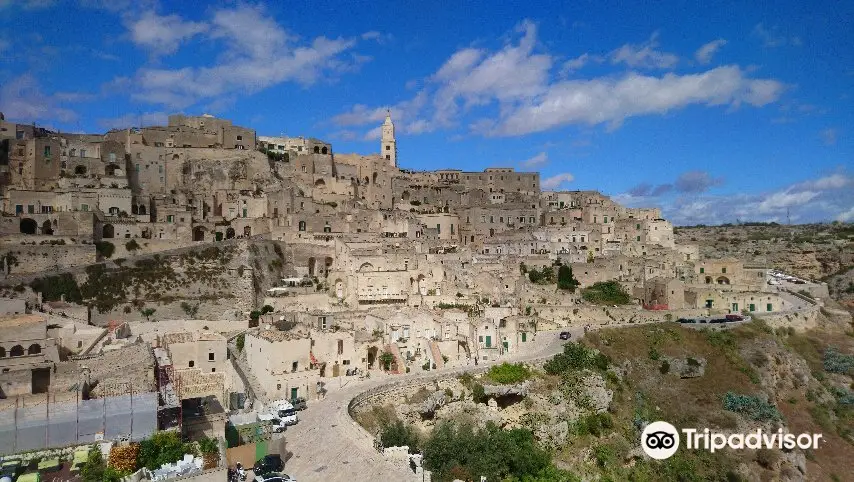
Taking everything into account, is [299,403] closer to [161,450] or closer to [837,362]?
[161,450]

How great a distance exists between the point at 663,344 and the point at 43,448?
33.3m

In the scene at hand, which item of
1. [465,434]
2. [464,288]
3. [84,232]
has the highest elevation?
[84,232]

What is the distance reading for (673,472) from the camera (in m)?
27.9

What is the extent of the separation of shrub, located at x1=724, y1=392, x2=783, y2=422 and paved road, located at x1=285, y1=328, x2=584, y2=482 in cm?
2208

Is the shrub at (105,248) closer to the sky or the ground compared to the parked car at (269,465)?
closer to the sky

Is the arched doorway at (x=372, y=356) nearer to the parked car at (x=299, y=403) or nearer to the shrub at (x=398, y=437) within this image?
the parked car at (x=299, y=403)

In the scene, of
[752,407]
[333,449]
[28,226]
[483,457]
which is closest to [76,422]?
[333,449]

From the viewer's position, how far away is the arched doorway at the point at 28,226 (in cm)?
4069

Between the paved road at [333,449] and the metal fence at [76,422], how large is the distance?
4460mm

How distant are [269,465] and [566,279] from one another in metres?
31.8

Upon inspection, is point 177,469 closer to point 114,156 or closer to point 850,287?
point 114,156

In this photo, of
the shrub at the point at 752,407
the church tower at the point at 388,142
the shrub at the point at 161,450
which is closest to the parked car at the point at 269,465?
the shrub at the point at 161,450

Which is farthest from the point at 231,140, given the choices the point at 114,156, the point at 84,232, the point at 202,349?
the point at 202,349

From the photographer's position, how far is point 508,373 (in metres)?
29.4
